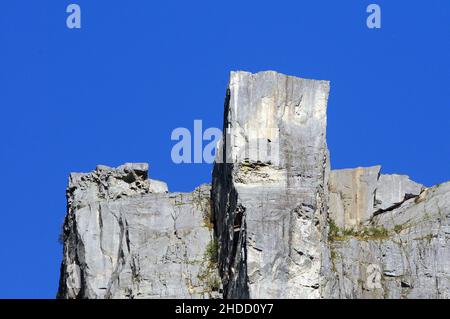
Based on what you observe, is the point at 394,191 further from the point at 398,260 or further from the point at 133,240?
the point at 133,240

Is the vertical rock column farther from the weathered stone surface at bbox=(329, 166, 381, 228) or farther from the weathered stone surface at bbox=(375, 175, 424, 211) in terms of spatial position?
the weathered stone surface at bbox=(375, 175, 424, 211)

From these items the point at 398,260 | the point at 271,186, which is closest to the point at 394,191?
the point at 398,260

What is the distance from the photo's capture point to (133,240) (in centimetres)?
14775

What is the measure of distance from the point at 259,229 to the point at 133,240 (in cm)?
675

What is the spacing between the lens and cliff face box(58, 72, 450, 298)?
143 meters

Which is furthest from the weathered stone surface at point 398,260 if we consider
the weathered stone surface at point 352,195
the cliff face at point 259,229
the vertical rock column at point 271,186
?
the vertical rock column at point 271,186

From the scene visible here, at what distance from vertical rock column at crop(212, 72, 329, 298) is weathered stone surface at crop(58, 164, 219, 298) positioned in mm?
1062

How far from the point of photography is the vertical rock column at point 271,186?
142 m

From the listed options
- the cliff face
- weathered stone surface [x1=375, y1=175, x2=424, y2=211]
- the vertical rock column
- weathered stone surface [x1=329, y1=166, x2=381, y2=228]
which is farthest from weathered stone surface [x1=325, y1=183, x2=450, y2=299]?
weathered stone surface [x1=375, y1=175, x2=424, y2=211]

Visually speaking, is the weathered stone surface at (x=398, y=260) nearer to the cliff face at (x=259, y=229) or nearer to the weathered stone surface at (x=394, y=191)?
the cliff face at (x=259, y=229)
